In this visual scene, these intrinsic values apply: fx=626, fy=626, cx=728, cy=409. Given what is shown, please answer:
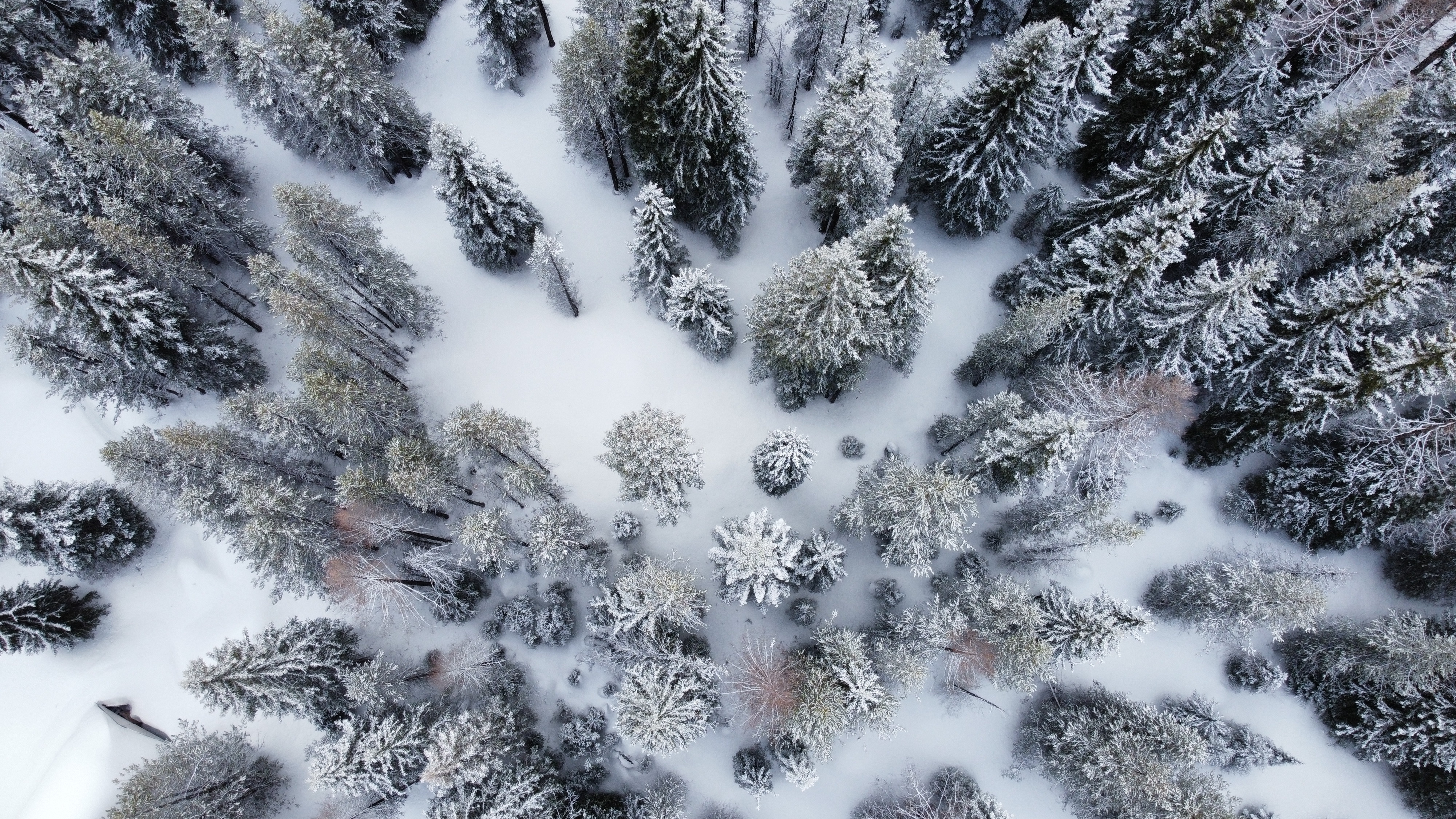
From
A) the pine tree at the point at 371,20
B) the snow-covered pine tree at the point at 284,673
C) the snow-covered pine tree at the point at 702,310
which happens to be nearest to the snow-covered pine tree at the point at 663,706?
the snow-covered pine tree at the point at 284,673

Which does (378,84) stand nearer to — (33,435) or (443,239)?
(443,239)

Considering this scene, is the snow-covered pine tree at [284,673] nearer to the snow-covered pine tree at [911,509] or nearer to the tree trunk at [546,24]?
the snow-covered pine tree at [911,509]

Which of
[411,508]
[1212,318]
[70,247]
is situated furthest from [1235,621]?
[70,247]

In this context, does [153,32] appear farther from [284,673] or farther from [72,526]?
[284,673]

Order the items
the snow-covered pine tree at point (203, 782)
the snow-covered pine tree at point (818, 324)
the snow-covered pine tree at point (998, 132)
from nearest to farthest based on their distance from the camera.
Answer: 1. the snow-covered pine tree at point (818, 324)
2. the snow-covered pine tree at point (203, 782)
3. the snow-covered pine tree at point (998, 132)

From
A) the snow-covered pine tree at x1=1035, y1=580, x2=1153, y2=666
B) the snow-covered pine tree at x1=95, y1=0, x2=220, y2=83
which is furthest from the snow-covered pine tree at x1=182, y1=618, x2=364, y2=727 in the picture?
the snow-covered pine tree at x1=1035, y1=580, x2=1153, y2=666

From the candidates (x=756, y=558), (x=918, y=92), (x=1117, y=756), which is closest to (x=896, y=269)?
(x=918, y=92)
